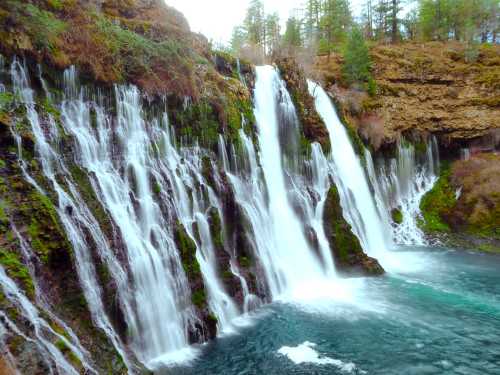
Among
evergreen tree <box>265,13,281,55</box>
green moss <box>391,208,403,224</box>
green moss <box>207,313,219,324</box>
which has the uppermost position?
evergreen tree <box>265,13,281,55</box>

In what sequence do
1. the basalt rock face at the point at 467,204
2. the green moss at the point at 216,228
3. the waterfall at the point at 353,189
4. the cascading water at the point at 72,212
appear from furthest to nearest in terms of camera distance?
1. the basalt rock face at the point at 467,204
2. the waterfall at the point at 353,189
3. the green moss at the point at 216,228
4. the cascading water at the point at 72,212

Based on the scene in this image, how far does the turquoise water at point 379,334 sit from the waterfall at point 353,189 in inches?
172

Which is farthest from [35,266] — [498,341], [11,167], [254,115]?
[254,115]

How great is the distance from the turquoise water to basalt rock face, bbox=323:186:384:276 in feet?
2.51

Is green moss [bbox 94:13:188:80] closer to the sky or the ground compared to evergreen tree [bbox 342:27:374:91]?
closer to the ground

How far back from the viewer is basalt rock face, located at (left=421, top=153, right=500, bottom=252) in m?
21.2

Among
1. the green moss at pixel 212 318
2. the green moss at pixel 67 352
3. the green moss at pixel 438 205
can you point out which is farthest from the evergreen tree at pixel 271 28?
the green moss at pixel 67 352

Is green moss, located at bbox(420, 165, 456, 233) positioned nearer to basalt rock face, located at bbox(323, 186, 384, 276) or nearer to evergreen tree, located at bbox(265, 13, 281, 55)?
basalt rock face, located at bbox(323, 186, 384, 276)

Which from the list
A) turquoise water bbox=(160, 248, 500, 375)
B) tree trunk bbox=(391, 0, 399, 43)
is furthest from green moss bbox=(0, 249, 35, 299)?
tree trunk bbox=(391, 0, 399, 43)

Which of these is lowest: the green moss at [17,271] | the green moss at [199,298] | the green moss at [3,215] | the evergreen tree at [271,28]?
the green moss at [199,298]

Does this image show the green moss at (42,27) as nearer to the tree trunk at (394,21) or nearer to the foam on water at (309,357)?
the foam on water at (309,357)

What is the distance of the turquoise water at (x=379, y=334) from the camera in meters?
8.30

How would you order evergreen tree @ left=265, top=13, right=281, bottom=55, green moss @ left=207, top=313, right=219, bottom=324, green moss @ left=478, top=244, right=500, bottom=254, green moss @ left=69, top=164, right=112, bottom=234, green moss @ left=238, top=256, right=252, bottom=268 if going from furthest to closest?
evergreen tree @ left=265, top=13, right=281, bottom=55 → green moss @ left=478, top=244, right=500, bottom=254 → green moss @ left=238, top=256, right=252, bottom=268 → green moss @ left=207, top=313, right=219, bottom=324 → green moss @ left=69, top=164, right=112, bottom=234

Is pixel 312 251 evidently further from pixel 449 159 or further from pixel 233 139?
pixel 449 159
